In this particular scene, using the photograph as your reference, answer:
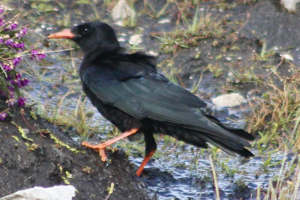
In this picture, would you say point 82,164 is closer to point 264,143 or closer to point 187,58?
point 264,143

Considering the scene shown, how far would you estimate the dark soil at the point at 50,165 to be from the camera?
3.77 m

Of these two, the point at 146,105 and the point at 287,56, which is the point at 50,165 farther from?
the point at 287,56

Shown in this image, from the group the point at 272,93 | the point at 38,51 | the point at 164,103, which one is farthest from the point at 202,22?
the point at 38,51

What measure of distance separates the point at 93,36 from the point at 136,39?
239 centimetres

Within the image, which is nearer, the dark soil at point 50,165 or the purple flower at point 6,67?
the dark soil at point 50,165

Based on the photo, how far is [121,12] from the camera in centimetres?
801

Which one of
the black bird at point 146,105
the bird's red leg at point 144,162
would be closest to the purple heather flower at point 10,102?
the black bird at point 146,105

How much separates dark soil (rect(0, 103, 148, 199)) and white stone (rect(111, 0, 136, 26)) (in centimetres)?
373

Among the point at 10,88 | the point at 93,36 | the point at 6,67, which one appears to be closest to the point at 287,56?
the point at 93,36

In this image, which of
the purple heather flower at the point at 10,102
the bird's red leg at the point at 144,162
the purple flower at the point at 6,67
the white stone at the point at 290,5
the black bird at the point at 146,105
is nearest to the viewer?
the purple flower at the point at 6,67

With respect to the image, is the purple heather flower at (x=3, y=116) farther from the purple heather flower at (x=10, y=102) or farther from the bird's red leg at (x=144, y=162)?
the bird's red leg at (x=144, y=162)

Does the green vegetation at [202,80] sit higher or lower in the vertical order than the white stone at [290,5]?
lower

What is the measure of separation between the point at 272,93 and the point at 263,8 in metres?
2.31

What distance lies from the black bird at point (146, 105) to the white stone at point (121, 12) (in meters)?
3.05
